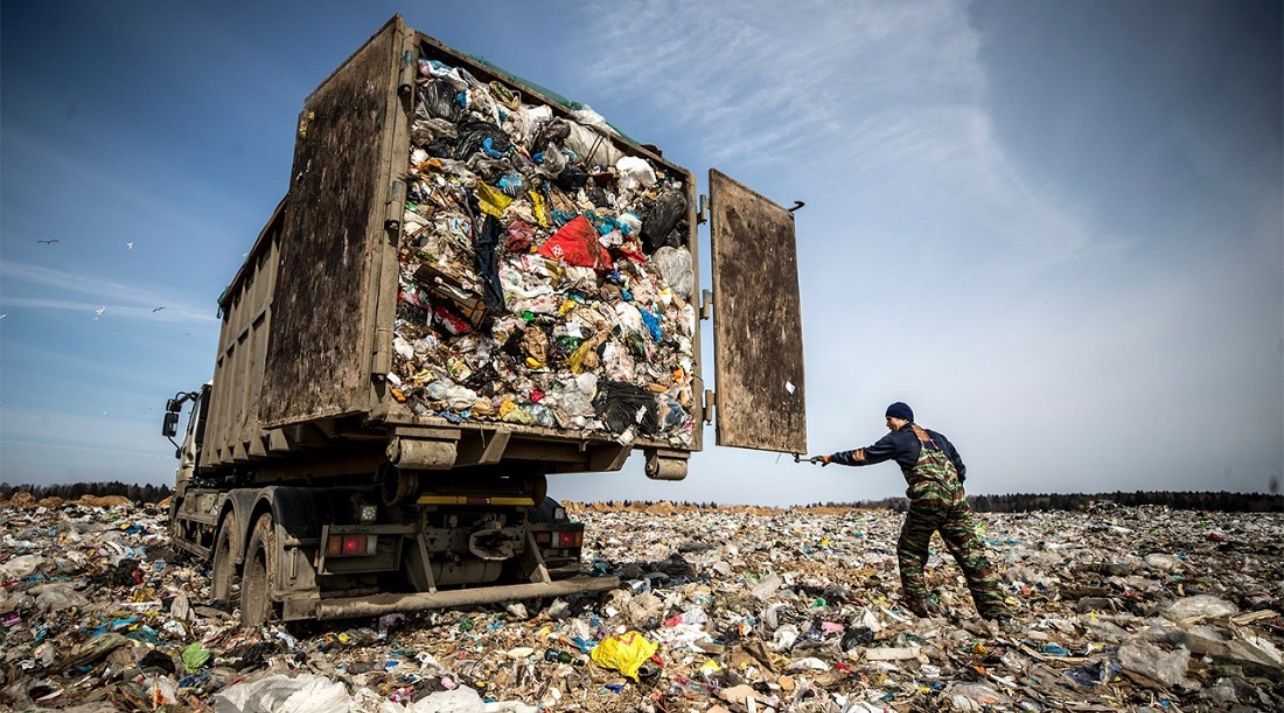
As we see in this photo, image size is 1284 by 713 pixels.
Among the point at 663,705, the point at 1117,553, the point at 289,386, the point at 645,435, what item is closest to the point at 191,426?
the point at 289,386

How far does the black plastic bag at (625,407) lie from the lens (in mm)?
4113

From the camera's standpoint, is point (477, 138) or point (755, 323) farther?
point (755, 323)

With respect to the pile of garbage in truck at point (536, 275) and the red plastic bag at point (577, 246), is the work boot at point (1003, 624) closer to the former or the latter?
the pile of garbage in truck at point (536, 275)

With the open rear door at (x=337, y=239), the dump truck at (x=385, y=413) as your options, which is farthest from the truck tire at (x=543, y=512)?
the open rear door at (x=337, y=239)

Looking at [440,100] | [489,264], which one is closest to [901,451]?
[489,264]

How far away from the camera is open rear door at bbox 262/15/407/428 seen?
10.9 ft

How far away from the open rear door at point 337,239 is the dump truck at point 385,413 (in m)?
0.01

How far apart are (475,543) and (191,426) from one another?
6.15 metres

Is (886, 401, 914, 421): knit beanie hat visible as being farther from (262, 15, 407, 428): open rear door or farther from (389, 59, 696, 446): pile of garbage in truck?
(262, 15, 407, 428): open rear door

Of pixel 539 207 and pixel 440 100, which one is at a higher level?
pixel 440 100

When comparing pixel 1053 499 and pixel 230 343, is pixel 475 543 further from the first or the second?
pixel 1053 499

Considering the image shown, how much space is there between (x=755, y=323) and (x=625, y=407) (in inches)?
63.2

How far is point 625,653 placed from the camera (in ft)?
12.4

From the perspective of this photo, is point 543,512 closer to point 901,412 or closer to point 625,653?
point 625,653
